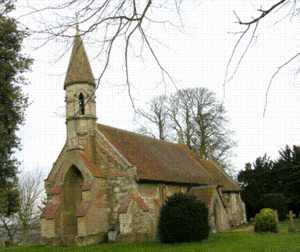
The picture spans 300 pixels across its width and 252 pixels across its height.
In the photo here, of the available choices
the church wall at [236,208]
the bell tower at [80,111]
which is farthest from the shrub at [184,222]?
the church wall at [236,208]

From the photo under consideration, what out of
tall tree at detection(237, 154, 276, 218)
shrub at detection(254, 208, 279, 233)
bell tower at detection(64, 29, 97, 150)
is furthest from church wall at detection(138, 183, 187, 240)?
tall tree at detection(237, 154, 276, 218)

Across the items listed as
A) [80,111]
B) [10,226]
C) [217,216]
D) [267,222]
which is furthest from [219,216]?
Answer: [10,226]

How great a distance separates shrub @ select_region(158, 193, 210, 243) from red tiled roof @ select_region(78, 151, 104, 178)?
419 centimetres

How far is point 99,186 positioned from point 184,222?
16.8ft

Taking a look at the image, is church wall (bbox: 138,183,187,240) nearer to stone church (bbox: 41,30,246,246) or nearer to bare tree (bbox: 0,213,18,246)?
stone church (bbox: 41,30,246,246)

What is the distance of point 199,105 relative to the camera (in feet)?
118

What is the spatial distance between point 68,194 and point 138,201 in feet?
14.8

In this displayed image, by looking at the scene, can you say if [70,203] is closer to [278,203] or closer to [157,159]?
[157,159]

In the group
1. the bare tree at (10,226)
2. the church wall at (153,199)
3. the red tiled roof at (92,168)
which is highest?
the red tiled roof at (92,168)

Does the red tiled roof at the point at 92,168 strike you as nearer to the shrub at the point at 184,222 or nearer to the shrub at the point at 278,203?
the shrub at the point at 184,222

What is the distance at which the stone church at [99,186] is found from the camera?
58.0 feet

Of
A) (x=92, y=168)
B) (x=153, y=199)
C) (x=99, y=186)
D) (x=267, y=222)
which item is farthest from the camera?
(x=267, y=222)

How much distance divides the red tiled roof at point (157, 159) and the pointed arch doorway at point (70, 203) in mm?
2996

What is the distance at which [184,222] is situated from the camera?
653 inches
